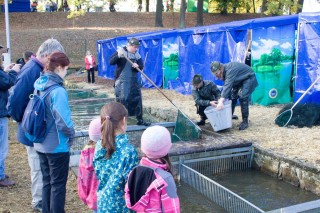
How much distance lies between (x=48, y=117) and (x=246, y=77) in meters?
4.40

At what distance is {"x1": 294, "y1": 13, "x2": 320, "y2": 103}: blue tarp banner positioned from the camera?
8.57m

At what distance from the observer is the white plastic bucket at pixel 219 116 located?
6468 mm

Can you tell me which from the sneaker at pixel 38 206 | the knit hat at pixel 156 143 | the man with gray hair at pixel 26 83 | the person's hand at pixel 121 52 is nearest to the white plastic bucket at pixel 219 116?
the person's hand at pixel 121 52

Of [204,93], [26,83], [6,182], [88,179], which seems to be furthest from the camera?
[204,93]

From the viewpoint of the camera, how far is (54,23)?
3331 cm

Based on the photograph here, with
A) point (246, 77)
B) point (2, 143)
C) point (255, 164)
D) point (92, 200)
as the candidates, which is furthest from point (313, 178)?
point (2, 143)

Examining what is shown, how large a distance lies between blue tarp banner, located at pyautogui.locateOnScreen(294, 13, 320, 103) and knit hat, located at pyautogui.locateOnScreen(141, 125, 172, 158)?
274 inches

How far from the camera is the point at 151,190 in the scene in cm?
227

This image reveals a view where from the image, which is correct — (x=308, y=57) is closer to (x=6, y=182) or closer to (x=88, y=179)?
(x=6, y=182)

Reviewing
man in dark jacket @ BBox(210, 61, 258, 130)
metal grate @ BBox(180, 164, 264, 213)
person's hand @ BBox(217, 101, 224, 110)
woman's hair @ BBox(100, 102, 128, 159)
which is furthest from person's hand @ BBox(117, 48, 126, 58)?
woman's hair @ BBox(100, 102, 128, 159)

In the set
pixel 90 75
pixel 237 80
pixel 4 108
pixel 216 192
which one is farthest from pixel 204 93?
pixel 90 75

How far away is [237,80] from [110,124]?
461 centimetres

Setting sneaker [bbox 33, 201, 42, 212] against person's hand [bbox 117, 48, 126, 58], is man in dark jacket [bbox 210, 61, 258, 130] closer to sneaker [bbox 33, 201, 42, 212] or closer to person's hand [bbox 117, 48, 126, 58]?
person's hand [bbox 117, 48, 126, 58]

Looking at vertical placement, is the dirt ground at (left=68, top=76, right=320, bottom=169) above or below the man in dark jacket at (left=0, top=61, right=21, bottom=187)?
below
